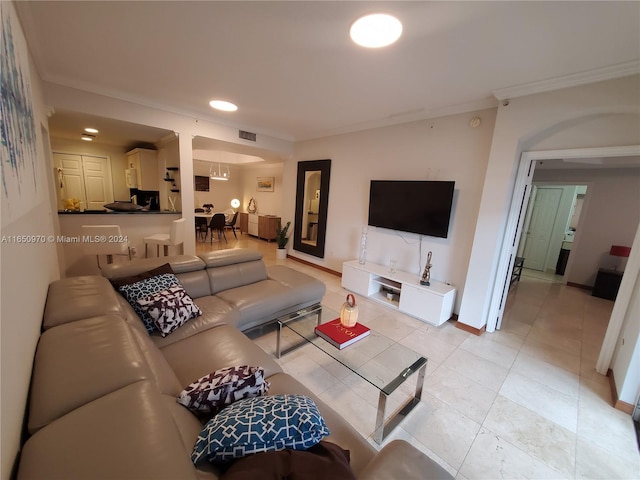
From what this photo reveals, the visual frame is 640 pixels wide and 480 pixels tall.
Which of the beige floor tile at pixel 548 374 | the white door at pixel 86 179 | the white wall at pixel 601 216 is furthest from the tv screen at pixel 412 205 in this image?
the white door at pixel 86 179

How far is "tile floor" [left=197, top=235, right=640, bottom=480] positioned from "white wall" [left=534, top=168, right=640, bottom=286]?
83.8 inches

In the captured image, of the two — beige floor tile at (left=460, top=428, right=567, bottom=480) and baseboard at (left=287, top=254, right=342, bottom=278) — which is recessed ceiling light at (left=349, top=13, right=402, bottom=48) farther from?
baseboard at (left=287, top=254, right=342, bottom=278)

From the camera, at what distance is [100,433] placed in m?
0.73

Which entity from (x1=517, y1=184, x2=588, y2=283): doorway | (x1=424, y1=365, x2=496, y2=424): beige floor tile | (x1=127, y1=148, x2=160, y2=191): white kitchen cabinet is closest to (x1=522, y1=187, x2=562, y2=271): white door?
(x1=517, y1=184, x2=588, y2=283): doorway

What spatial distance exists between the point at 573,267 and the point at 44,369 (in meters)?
7.03

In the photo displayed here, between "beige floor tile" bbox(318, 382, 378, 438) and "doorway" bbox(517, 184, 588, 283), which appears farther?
"doorway" bbox(517, 184, 588, 283)

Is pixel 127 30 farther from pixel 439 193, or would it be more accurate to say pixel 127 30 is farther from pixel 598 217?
pixel 598 217

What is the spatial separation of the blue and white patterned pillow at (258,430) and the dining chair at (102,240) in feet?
10.5

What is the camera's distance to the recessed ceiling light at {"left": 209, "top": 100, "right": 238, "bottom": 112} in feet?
10.4

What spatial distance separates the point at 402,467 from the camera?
89 centimetres

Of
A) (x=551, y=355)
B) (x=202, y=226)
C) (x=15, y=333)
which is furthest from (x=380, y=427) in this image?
(x=202, y=226)

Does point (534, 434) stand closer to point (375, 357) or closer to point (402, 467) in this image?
point (375, 357)

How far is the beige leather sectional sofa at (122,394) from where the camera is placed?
2.20 feet

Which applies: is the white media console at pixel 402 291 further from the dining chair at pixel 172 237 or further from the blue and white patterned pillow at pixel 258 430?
the dining chair at pixel 172 237
